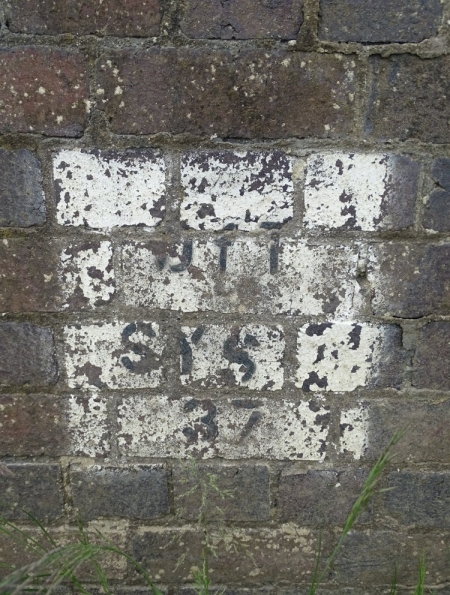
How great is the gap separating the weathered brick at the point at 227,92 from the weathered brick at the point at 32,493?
1134 mm

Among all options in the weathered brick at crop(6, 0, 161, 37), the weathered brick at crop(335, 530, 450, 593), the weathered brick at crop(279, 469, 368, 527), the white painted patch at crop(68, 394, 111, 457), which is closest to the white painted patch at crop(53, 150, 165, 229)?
the weathered brick at crop(6, 0, 161, 37)

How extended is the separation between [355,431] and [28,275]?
3.73 ft

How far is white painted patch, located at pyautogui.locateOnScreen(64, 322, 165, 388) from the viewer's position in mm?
1658

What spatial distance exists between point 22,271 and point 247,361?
74cm

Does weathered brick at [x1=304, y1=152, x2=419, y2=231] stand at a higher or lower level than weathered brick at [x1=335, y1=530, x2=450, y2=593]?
higher

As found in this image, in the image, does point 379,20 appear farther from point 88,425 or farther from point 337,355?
point 88,425

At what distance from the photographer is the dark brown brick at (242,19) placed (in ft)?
4.64

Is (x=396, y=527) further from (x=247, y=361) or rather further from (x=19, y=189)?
(x=19, y=189)

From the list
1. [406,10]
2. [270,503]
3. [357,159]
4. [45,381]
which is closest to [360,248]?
[357,159]

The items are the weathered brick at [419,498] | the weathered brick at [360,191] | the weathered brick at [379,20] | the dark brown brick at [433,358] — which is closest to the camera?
the weathered brick at [379,20]

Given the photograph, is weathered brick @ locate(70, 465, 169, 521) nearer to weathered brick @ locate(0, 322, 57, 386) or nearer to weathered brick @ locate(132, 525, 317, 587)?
weathered brick @ locate(132, 525, 317, 587)

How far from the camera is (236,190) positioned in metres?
1.55

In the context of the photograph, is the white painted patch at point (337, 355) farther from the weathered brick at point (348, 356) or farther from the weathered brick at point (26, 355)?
the weathered brick at point (26, 355)

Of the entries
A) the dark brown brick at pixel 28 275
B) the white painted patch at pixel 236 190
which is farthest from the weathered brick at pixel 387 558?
the dark brown brick at pixel 28 275
